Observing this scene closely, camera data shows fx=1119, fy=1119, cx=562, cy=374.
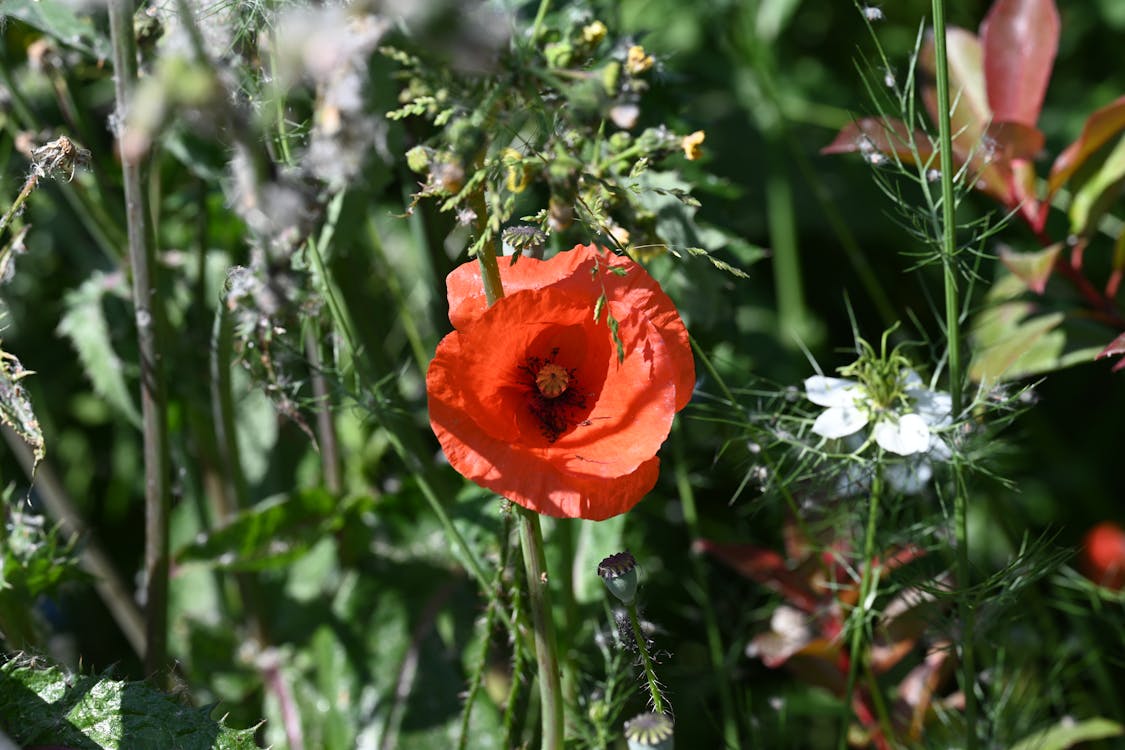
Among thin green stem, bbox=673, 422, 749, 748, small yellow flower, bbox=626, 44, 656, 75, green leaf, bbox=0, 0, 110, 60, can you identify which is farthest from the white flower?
green leaf, bbox=0, 0, 110, 60

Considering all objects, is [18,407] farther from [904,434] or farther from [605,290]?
[904,434]

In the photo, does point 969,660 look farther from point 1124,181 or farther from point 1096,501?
point 1096,501

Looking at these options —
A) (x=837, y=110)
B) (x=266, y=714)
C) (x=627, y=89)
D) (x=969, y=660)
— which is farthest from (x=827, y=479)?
(x=837, y=110)

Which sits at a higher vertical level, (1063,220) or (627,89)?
(627,89)

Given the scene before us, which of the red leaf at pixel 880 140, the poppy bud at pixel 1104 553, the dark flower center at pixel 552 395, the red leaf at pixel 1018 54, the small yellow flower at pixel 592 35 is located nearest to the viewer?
the small yellow flower at pixel 592 35

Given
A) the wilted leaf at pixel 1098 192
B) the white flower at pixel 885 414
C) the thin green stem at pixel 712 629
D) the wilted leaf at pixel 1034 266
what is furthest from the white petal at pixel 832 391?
the wilted leaf at pixel 1098 192

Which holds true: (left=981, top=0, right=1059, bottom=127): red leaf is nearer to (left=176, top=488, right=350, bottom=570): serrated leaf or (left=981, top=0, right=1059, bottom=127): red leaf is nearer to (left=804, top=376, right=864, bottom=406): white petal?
(left=804, top=376, right=864, bottom=406): white petal

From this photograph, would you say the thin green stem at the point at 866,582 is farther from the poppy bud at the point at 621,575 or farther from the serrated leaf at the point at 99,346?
the serrated leaf at the point at 99,346
